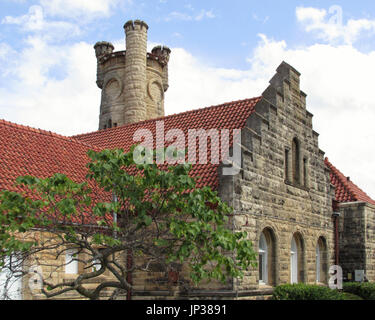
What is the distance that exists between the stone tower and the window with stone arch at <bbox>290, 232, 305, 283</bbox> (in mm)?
18261

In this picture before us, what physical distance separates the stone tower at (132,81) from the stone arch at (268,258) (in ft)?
63.6

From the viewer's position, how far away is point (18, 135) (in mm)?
19641

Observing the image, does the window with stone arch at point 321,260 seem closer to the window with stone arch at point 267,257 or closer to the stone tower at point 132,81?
the window with stone arch at point 267,257

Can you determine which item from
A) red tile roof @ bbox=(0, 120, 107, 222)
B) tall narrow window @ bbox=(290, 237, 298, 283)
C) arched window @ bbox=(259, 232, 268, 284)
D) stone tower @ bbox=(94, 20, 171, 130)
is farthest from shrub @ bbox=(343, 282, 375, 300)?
stone tower @ bbox=(94, 20, 171, 130)

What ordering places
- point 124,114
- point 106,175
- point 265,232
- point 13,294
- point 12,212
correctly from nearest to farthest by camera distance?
point 12,212 → point 106,175 → point 13,294 → point 265,232 → point 124,114

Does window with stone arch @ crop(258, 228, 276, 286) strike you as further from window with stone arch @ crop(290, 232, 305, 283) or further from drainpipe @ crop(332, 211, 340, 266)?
drainpipe @ crop(332, 211, 340, 266)

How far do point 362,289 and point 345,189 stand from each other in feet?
19.8

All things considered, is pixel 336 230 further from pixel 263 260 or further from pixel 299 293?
pixel 299 293

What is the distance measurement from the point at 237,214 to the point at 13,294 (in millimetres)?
7144

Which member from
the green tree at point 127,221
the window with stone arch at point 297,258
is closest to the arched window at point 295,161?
the window with stone arch at point 297,258

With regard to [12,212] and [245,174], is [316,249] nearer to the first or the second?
[245,174]

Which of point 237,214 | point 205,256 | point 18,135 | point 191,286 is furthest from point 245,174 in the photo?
point 18,135

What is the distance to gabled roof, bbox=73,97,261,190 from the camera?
1860cm
